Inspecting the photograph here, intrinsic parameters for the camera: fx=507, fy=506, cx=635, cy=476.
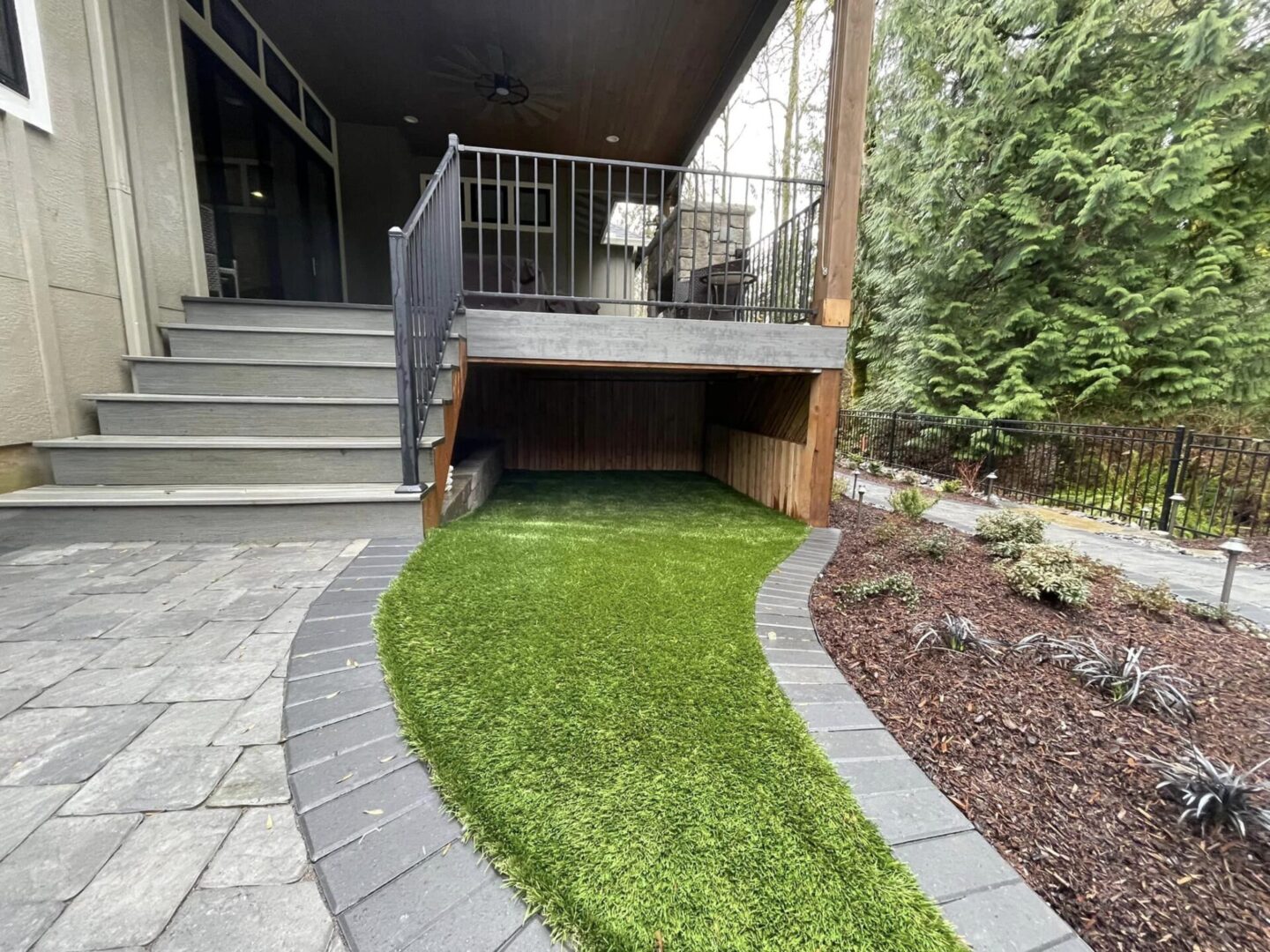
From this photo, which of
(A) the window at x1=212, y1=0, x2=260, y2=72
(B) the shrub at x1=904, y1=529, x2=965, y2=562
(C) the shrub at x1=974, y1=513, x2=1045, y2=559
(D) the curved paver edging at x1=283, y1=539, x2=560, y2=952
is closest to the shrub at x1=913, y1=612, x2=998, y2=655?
(B) the shrub at x1=904, y1=529, x2=965, y2=562

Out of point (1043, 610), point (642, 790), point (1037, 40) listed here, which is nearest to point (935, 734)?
point (642, 790)

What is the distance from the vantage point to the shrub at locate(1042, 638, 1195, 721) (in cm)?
163

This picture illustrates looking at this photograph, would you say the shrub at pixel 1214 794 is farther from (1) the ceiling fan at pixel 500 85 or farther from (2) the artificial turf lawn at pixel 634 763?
(1) the ceiling fan at pixel 500 85

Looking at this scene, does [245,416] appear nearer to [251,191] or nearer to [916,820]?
[251,191]

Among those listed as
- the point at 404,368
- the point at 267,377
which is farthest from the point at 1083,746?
the point at 267,377

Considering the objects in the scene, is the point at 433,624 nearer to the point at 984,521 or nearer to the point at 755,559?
the point at 755,559

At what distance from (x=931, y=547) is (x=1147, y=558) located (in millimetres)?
1997

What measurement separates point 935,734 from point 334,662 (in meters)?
1.83

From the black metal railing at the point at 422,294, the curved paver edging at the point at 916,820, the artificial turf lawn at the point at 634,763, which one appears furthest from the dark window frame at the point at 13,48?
the curved paver edging at the point at 916,820

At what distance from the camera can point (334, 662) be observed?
5.07 ft

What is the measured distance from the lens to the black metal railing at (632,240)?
12.8 feet

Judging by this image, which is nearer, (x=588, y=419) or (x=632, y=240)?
(x=588, y=419)

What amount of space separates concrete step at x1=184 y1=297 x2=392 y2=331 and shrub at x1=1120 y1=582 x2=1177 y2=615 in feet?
15.8

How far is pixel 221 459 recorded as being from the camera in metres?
2.72
